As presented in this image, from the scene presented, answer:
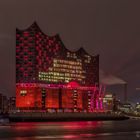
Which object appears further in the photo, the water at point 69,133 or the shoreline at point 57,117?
the shoreline at point 57,117

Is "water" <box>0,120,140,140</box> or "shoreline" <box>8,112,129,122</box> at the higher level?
"water" <box>0,120,140,140</box>

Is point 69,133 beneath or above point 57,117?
above

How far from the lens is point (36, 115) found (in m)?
170

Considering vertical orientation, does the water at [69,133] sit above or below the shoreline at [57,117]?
above

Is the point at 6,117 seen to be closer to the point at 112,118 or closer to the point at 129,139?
the point at 112,118

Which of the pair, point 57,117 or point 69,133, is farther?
point 57,117

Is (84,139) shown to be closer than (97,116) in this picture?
Yes

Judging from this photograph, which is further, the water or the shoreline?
the shoreline

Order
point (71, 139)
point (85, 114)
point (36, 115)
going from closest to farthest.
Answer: point (71, 139) → point (36, 115) → point (85, 114)

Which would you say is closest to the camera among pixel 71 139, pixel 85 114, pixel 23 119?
pixel 71 139

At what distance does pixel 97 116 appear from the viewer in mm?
187250

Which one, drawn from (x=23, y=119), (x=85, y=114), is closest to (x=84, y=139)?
(x=23, y=119)

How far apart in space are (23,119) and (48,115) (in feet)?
45.5

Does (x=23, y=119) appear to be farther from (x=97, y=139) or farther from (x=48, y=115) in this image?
(x=97, y=139)
